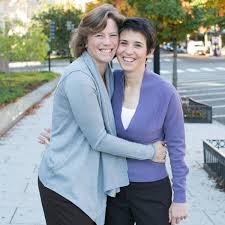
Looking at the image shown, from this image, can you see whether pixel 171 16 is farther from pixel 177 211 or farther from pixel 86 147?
pixel 86 147

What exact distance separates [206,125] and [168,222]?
1041 cm

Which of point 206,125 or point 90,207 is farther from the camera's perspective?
point 206,125

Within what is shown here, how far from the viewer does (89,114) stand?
8.60 ft

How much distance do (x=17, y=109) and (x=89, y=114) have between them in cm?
1191

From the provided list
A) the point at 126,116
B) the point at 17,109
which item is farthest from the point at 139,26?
the point at 17,109

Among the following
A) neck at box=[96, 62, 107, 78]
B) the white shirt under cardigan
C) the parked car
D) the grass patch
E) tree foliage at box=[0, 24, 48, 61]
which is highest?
neck at box=[96, 62, 107, 78]

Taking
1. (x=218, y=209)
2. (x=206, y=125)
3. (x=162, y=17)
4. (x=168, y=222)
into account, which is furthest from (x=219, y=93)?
(x=168, y=222)

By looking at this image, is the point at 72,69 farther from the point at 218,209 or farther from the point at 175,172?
the point at 218,209

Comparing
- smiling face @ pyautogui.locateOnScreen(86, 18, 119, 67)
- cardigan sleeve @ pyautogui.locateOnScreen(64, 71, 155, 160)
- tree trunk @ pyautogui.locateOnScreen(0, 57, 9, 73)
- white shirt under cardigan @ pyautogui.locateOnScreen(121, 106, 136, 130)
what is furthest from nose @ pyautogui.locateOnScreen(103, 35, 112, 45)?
tree trunk @ pyautogui.locateOnScreen(0, 57, 9, 73)

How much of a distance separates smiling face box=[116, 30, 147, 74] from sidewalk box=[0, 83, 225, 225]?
2.78 metres

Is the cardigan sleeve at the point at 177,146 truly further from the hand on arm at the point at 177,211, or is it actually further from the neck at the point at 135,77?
the neck at the point at 135,77

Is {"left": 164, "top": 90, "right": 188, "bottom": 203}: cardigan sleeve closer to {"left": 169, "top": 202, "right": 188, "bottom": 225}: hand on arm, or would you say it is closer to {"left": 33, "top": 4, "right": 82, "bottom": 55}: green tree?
{"left": 169, "top": 202, "right": 188, "bottom": 225}: hand on arm

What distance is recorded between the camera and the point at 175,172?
9.18ft

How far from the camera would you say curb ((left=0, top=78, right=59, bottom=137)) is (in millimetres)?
11878
